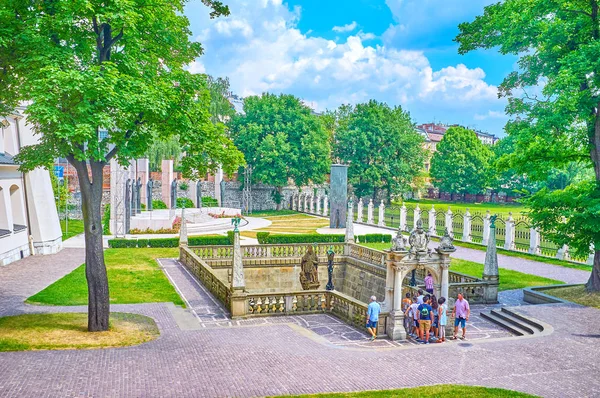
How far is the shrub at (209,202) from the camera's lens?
62.3m

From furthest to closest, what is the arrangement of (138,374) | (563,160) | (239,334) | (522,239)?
(522,239) < (563,160) < (239,334) < (138,374)

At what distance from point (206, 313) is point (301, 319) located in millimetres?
3462

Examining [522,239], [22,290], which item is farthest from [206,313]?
[522,239]

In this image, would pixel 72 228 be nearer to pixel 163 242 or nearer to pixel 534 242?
pixel 163 242

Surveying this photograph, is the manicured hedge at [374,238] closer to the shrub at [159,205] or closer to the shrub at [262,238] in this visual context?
the shrub at [262,238]

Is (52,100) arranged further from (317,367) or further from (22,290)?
(22,290)

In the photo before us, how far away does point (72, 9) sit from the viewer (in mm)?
14133

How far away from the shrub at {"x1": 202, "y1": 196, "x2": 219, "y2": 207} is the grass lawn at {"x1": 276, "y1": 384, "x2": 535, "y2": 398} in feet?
168

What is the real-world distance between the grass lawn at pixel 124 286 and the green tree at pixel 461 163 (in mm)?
56447

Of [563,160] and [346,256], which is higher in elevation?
[563,160]

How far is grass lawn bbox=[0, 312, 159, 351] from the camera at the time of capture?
48.5ft

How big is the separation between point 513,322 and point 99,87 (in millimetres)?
15592

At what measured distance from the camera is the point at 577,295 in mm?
22375

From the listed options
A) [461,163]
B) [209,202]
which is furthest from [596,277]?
[461,163]
